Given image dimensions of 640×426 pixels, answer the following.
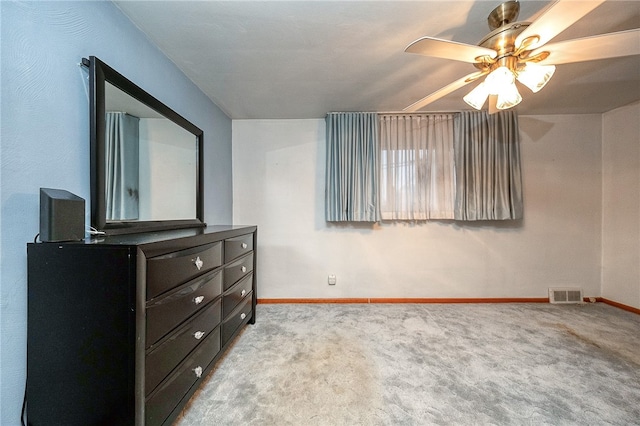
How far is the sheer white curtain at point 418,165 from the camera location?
283cm

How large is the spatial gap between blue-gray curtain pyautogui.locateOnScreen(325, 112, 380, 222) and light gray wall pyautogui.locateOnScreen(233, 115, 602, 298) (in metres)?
0.25

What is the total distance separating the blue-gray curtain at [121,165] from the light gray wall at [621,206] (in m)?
4.76

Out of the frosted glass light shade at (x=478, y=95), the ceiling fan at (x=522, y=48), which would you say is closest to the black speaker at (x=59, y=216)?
the ceiling fan at (x=522, y=48)

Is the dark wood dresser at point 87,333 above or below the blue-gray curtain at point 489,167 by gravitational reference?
below

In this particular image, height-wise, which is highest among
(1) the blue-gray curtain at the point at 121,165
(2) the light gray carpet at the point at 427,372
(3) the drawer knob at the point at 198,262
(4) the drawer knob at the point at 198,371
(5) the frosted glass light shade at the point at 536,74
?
(5) the frosted glass light shade at the point at 536,74

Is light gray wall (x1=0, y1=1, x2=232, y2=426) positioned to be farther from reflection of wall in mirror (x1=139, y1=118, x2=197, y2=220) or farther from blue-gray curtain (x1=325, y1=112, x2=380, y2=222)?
blue-gray curtain (x1=325, y1=112, x2=380, y2=222)

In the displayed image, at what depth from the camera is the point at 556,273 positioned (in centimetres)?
288

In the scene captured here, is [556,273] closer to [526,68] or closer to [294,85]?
[526,68]

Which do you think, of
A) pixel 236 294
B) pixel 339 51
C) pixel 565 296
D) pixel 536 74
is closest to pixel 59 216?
pixel 236 294

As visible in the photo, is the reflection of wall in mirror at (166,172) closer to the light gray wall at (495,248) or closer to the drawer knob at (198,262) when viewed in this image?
the drawer knob at (198,262)

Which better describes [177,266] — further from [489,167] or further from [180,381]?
[489,167]

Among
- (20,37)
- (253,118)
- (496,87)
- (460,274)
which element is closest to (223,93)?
(253,118)

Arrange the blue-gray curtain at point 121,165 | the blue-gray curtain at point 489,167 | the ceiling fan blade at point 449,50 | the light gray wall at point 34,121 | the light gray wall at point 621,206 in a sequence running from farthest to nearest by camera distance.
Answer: the blue-gray curtain at point 489,167
the light gray wall at point 621,206
the blue-gray curtain at point 121,165
the ceiling fan blade at point 449,50
the light gray wall at point 34,121

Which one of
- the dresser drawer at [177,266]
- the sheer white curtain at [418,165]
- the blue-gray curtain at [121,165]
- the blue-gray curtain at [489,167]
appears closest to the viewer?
the dresser drawer at [177,266]
